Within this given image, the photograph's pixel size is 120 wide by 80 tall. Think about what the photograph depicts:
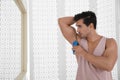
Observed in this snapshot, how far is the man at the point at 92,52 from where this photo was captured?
4.94 ft

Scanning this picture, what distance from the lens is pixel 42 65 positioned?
340 cm

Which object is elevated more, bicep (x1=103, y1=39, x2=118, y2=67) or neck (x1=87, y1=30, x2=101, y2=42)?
neck (x1=87, y1=30, x2=101, y2=42)

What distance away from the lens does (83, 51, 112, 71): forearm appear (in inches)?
58.4

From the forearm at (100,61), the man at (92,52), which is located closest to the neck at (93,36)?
the man at (92,52)

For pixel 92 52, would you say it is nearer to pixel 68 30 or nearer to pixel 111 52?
pixel 111 52

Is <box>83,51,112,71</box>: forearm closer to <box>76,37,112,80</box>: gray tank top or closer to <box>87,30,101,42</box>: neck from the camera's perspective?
<box>76,37,112,80</box>: gray tank top

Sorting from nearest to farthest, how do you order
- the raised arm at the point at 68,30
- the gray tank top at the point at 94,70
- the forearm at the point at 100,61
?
1. the forearm at the point at 100,61
2. the gray tank top at the point at 94,70
3. the raised arm at the point at 68,30

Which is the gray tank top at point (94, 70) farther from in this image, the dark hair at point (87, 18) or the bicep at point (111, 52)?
the dark hair at point (87, 18)

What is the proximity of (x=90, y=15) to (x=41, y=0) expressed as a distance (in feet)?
6.17

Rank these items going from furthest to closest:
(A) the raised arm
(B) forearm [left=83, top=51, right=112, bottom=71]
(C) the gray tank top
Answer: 1. (A) the raised arm
2. (C) the gray tank top
3. (B) forearm [left=83, top=51, right=112, bottom=71]

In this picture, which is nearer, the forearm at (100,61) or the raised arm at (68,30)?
the forearm at (100,61)

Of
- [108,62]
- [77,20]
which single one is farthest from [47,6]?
[108,62]

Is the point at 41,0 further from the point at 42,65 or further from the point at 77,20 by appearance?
the point at 77,20

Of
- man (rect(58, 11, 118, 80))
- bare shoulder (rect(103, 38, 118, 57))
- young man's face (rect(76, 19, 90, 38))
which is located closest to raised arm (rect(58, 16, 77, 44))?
man (rect(58, 11, 118, 80))
